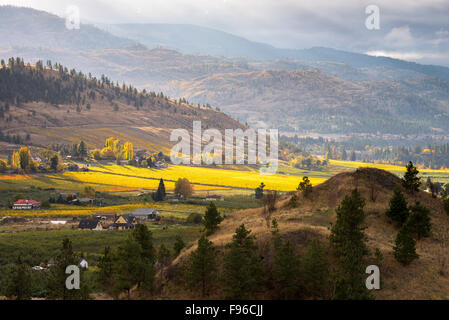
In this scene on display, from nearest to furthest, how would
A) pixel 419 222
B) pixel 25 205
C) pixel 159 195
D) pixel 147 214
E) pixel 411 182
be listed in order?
pixel 419 222 < pixel 411 182 < pixel 147 214 < pixel 25 205 < pixel 159 195

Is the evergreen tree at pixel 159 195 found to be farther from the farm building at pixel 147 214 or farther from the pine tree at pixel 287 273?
the pine tree at pixel 287 273

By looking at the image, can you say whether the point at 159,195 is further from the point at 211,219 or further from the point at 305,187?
the point at 211,219

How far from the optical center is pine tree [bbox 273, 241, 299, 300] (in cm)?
4938

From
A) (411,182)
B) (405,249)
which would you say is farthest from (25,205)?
(405,249)

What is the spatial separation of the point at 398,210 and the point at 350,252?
24.2m

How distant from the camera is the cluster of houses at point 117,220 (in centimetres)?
12850

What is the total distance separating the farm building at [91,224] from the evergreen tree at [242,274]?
85180mm

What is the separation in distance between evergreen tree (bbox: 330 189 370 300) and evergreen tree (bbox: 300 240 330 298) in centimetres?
204

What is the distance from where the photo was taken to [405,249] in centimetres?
5616

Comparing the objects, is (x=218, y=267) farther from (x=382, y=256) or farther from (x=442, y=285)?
(x=442, y=285)

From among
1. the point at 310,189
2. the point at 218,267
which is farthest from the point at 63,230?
the point at 218,267

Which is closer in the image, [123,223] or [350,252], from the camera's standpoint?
[350,252]

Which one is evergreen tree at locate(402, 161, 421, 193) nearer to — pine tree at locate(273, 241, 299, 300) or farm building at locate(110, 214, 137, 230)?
pine tree at locate(273, 241, 299, 300)

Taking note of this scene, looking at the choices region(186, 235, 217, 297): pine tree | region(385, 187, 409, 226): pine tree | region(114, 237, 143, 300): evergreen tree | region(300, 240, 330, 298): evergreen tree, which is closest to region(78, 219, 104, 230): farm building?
region(114, 237, 143, 300): evergreen tree
